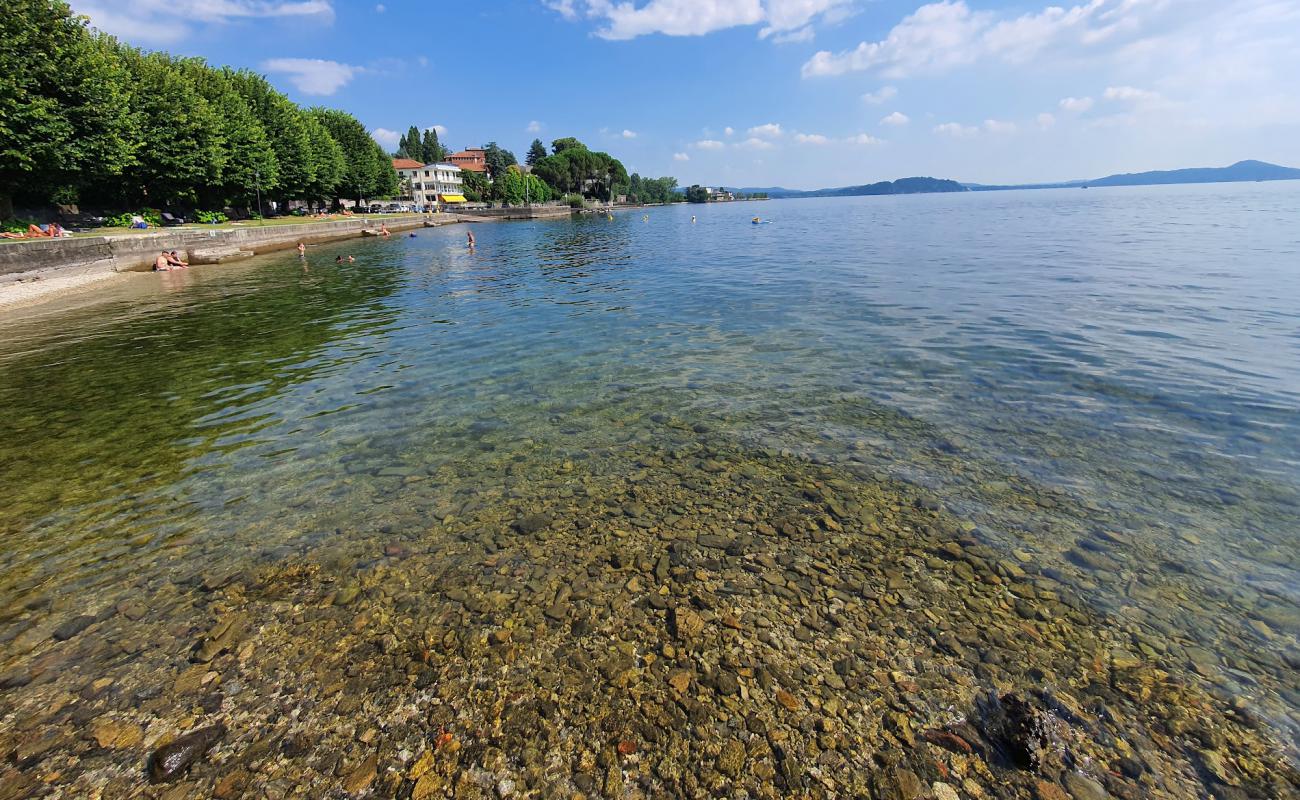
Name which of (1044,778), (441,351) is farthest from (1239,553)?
(441,351)

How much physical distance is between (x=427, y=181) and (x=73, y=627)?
18348cm

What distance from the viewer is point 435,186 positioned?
16500 centimetres

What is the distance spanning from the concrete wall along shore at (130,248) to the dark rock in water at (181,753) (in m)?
42.9

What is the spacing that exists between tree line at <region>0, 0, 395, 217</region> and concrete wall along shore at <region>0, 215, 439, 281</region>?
695 cm

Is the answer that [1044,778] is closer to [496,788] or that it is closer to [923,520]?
[923,520]

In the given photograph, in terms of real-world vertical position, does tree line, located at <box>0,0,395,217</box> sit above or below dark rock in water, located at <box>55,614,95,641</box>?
above

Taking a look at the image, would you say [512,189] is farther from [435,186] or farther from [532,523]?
[532,523]

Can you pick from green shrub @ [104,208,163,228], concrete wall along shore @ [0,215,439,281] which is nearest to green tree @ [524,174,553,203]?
concrete wall along shore @ [0,215,439,281]

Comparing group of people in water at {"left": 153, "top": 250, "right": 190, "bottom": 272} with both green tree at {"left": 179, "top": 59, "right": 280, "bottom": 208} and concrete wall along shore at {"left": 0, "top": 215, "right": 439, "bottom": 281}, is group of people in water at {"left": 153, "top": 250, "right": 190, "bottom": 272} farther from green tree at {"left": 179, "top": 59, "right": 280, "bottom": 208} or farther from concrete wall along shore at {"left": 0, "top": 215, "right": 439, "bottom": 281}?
green tree at {"left": 179, "top": 59, "right": 280, "bottom": 208}

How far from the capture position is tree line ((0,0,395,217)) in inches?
1487

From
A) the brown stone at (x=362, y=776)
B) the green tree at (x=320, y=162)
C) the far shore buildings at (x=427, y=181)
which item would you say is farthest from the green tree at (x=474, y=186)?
the brown stone at (x=362, y=776)

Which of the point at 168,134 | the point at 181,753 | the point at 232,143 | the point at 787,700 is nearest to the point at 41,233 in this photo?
the point at 168,134

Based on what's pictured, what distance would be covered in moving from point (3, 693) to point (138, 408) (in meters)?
10.3

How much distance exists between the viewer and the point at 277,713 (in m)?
4.77
